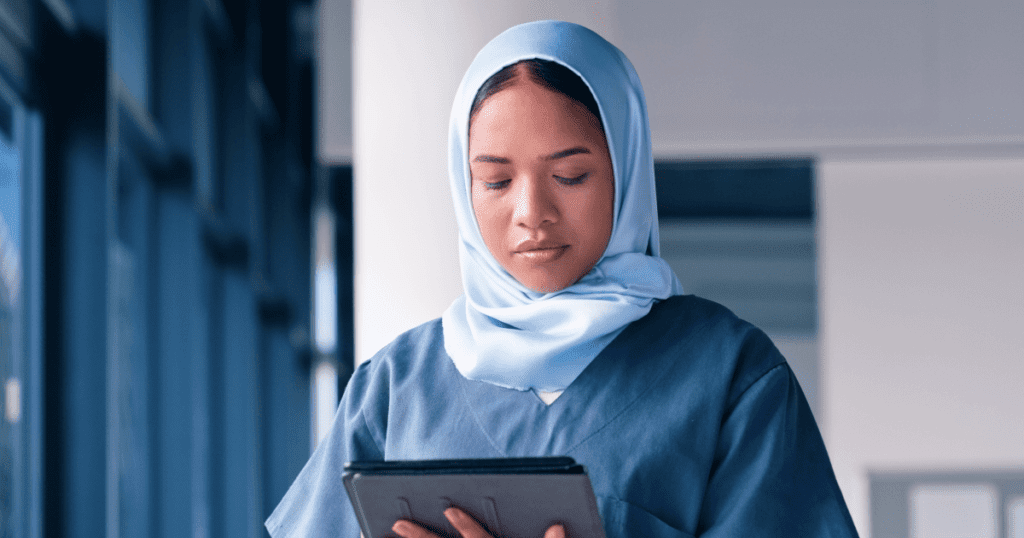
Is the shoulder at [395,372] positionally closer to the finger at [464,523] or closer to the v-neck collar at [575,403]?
the v-neck collar at [575,403]

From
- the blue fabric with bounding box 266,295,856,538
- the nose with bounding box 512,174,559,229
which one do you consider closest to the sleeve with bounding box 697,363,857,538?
the blue fabric with bounding box 266,295,856,538

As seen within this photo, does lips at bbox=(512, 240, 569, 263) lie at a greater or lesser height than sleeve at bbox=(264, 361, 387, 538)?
greater

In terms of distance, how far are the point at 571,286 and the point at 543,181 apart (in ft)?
0.39

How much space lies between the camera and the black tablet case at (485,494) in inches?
33.2

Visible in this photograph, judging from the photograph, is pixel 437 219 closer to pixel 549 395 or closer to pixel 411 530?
pixel 549 395

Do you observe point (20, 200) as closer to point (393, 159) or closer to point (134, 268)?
point (393, 159)

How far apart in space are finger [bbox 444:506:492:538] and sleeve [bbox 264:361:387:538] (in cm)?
24

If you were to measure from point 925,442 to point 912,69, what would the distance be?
121 cm

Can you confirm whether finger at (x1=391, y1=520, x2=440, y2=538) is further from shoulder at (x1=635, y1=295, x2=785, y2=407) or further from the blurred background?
the blurred background

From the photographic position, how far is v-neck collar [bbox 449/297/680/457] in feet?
3.30

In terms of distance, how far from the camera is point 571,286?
3.50ft

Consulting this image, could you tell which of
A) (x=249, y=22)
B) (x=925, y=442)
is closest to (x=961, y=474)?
(x=925, y=442)

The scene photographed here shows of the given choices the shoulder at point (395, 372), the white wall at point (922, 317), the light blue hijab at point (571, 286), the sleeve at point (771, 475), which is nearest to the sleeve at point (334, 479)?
the shoulder at point (395, 372)

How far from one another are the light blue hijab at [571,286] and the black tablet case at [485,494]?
18 cm
